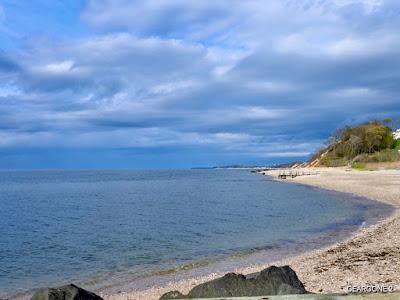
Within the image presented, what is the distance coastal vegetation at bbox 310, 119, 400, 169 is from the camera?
111 meters

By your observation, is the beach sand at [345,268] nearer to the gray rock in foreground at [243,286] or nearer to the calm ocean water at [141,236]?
the gray rock in foreground at [243,286]

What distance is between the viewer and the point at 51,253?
73.2 feet

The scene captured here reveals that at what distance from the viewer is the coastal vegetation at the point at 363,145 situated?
111 metres

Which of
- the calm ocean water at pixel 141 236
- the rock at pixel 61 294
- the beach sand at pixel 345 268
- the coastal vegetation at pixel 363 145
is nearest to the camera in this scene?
the rock at pixel 61 294

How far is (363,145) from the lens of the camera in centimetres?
12025

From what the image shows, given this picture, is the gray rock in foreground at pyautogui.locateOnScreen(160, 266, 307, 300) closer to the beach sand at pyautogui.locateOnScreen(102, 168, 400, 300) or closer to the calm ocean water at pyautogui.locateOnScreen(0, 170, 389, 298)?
the beach sand at pyautogui.locateOnScreen(102, 168, 400, 300)

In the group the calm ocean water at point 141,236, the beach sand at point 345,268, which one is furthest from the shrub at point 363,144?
the beach sand at point 345,268

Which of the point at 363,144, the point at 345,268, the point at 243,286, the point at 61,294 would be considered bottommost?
the point at 345,268

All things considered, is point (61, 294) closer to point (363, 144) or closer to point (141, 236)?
point (141, 236)

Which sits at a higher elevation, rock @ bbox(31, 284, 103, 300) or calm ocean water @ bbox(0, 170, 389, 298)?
rock @ bbox(31, 284, 103, 300)

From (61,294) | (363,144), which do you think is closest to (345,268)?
(61,294)

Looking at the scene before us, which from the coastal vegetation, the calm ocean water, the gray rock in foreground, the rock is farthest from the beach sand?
the coastal vegetation

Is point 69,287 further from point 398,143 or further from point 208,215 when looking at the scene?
point 398,143

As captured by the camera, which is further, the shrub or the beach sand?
the shrub
